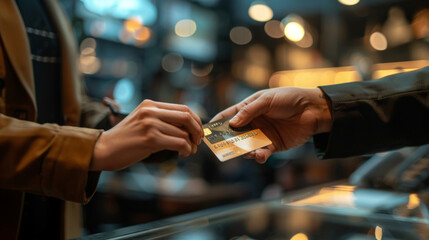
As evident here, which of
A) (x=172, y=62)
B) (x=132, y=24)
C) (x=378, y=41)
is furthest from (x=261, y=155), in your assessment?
(x=172, y=62)

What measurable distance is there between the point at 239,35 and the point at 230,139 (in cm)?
356

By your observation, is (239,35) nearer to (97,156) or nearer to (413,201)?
(413,201)

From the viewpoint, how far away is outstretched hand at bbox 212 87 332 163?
0.87 meters

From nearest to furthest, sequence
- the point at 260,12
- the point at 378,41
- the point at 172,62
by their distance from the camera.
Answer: the point at 378,41
the point at 172,62
the point at 260,12

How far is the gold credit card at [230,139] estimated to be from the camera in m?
0.73

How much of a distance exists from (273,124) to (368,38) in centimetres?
257

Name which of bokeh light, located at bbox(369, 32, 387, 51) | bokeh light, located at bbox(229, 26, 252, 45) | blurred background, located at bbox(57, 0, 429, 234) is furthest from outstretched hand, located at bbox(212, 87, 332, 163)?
bokeh light, located at bbox(229, 26, 252, 45)

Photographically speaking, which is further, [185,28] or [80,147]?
[185,28]

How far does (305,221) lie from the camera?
0.91m

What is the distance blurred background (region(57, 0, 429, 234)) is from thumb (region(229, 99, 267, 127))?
1128mm

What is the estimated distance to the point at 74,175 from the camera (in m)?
0.58

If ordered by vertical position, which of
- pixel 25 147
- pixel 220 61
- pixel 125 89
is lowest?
pixel 125 89

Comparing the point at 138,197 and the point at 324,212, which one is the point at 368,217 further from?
the point at 138,197

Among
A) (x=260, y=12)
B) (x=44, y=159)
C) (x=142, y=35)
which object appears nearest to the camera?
(x=44, y=159)
